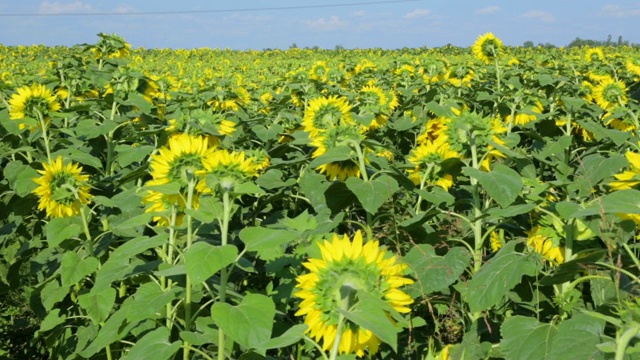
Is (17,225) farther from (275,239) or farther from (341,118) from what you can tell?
(275,239)

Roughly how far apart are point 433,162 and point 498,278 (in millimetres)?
906

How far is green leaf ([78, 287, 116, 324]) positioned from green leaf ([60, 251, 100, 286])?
0.26ft

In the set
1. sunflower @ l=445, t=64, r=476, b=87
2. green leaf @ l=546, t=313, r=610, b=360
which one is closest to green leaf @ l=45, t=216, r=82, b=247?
green leaf @ l=546, t=313, r=610, b=360

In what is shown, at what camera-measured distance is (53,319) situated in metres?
2.48

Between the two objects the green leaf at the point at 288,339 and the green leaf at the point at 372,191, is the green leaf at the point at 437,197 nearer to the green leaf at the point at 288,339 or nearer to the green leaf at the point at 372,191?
the green leaf at the point at 372,191

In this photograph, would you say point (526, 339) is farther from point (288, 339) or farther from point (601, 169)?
point (601, 169)

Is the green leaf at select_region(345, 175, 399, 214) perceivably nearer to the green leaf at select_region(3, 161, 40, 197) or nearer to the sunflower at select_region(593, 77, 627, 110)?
the green leaf at select_region(3, 161, 40, 197)

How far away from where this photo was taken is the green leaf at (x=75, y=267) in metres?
2.23

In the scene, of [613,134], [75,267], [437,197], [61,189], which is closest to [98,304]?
[75,267]

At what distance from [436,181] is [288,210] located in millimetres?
839

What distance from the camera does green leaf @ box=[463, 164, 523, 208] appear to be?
78.3 inches

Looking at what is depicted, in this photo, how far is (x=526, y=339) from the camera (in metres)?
1.65

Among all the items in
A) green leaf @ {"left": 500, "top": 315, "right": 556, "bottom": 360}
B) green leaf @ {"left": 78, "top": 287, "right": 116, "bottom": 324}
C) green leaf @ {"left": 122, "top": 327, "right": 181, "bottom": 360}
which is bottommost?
green leaf @ {"left": 78, "top": 287, "right": 116, "bottom": 324}

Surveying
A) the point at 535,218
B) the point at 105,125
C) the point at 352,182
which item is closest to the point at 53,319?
the point at 105,125
